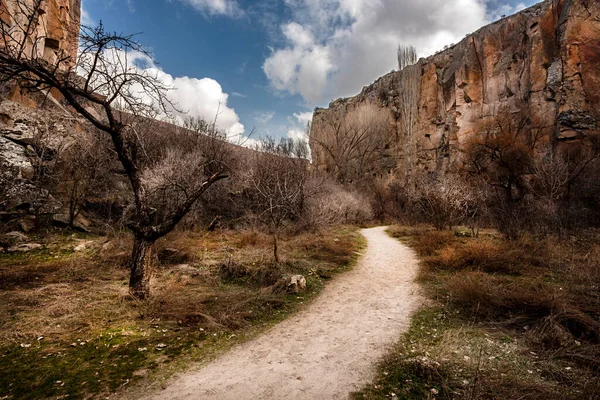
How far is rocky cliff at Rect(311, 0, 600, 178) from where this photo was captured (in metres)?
18.2

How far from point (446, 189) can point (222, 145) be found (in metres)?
13.8

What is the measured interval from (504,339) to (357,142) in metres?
28.5

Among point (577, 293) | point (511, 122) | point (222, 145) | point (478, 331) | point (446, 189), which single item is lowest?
point (478, 331)

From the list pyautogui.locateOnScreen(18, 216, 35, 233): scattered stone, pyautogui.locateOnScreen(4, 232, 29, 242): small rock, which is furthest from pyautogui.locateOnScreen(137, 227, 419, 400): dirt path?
pyautogui.locateOnScreen(18, 216, 35, 233): scattered stone

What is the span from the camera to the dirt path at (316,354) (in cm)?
285

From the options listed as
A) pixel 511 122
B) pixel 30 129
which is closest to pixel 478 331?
pixel 30 129

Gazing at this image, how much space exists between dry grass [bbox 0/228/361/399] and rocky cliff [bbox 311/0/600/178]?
17675 mm

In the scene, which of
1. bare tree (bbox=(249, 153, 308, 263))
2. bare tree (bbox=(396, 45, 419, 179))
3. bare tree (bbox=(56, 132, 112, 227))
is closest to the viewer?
bare tree (bbox=(56, 132, 112, 227))

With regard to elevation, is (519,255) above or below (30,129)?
below

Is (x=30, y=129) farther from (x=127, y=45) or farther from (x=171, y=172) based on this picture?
(x=127, y=45)

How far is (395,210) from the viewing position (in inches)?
902

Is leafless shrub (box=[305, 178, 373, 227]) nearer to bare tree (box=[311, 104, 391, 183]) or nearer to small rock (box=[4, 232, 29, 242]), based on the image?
bare tree (box=[311, 104, 391, 183])

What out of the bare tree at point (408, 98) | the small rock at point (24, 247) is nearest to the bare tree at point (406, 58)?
the bare tree at point (408, 98)

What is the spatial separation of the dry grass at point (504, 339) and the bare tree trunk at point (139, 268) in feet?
12.7
